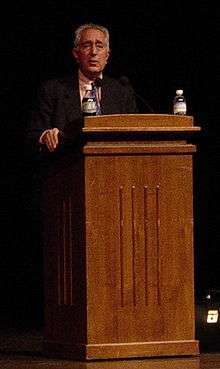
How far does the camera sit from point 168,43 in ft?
19.3

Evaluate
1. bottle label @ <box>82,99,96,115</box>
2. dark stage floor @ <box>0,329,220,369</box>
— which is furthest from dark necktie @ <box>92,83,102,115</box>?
dark stage floor @ <box>0,329,220,369</box>

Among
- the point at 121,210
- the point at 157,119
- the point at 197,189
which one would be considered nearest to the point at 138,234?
the point at 121,210

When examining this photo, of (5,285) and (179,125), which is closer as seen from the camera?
(179,125)

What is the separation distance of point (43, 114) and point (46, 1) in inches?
68.7

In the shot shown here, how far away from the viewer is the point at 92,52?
13.8 ft

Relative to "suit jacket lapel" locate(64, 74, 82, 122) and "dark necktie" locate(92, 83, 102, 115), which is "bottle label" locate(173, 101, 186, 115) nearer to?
"dark necktie" locate(92, 83, 102, 115)

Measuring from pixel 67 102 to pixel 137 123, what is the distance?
0.71 meters

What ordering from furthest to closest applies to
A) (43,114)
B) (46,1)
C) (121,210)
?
(46,1) < (43,114) < (121,210)

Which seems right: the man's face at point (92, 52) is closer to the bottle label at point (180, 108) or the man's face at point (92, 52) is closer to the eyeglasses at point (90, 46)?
the eyeglasses at point (90, 46)

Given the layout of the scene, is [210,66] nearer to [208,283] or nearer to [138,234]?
[208,283]

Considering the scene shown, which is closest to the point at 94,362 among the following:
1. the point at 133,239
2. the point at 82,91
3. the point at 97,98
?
the point at 133,239

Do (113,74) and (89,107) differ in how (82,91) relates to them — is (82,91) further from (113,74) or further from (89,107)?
(113,74)

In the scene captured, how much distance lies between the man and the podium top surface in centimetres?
61

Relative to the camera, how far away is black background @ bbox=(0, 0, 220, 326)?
5.77 m
